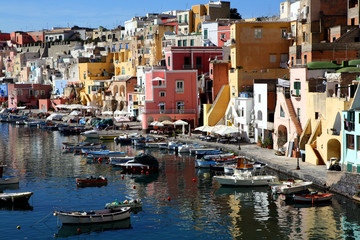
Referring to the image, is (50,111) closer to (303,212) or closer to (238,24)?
(238,24)

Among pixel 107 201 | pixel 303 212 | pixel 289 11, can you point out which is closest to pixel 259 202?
pixel 303 212

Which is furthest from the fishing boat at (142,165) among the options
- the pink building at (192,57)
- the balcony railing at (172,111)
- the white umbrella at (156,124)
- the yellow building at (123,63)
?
the yellow building at (123,63)

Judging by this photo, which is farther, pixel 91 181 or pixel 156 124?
pixel 156 124

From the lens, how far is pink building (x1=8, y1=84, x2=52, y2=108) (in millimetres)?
124438

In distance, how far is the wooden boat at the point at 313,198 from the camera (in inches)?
1462

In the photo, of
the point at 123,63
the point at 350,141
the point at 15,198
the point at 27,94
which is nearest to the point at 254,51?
the point at 350,141

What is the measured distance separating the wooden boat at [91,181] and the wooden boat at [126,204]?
8038mm

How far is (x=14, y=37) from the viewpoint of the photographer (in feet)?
584

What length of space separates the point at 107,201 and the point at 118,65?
75075mm

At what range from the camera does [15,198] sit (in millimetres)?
38781

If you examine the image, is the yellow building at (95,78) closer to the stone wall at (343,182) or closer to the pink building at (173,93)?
the pink building at (173,93)

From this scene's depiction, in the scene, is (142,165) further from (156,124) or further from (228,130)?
(156,124)

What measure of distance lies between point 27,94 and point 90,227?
9701cm

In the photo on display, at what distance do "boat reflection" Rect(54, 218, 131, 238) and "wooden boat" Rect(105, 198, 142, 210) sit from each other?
4.80ft
